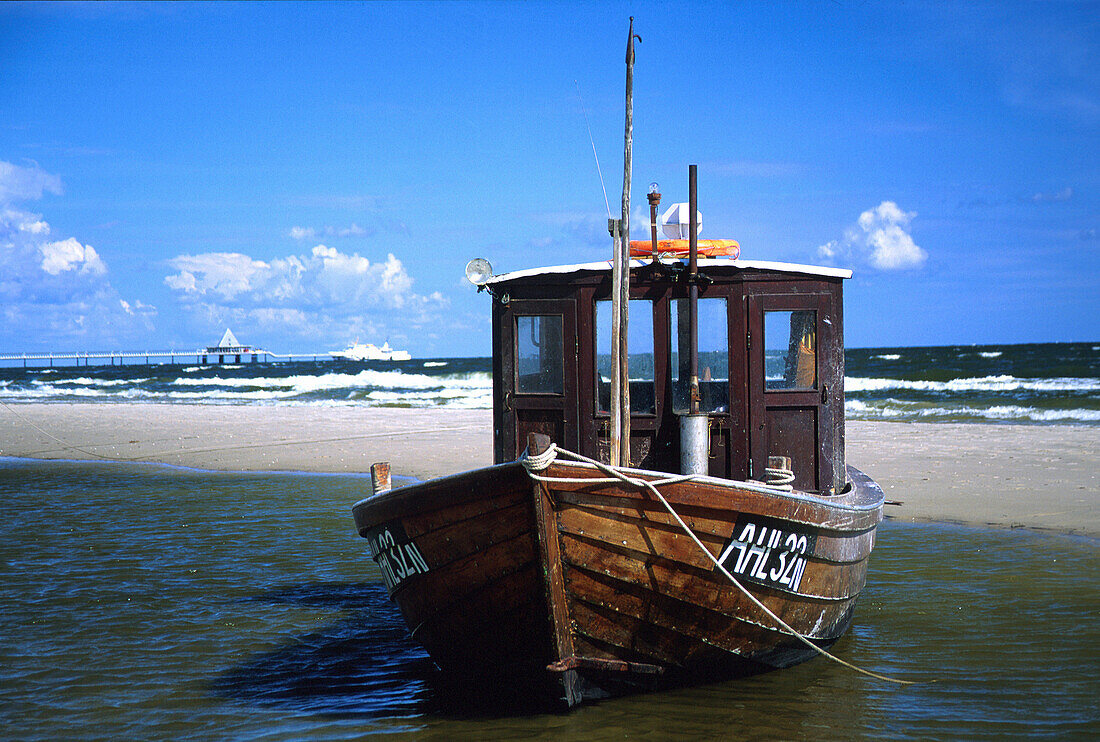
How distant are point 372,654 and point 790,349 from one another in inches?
148

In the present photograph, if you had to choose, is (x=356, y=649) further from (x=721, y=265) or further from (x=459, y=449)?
(x=459, y=449)

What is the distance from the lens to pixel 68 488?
1508 cm

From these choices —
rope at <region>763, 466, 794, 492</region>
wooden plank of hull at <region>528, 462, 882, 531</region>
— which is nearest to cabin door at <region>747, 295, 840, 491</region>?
rope at <region>763, 466, 794, 492</region>

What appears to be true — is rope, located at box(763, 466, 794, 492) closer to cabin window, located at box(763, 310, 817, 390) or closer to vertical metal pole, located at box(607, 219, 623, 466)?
cabin window, located at box(763, 310, 817, 390)

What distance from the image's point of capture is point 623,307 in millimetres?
5465

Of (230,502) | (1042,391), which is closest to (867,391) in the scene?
(1042,391)

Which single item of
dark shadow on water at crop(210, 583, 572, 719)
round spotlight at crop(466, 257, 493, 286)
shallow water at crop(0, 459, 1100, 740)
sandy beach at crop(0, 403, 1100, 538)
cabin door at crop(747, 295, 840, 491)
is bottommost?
dark shadow on water at crop(210, 583, 572, 719)

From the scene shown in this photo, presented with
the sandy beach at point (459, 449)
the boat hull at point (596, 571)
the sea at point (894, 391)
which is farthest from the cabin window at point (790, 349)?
the sea at point (894, 391)

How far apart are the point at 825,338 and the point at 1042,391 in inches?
1206

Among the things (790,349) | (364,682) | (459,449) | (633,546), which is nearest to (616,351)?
(633,546)

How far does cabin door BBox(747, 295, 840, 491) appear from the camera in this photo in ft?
20.8

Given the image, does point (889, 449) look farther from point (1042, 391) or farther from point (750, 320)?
point (1042, 391)

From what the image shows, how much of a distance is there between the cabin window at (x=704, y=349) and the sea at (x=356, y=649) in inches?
72.9

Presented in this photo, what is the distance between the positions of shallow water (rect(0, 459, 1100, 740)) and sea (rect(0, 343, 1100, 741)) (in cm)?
2
